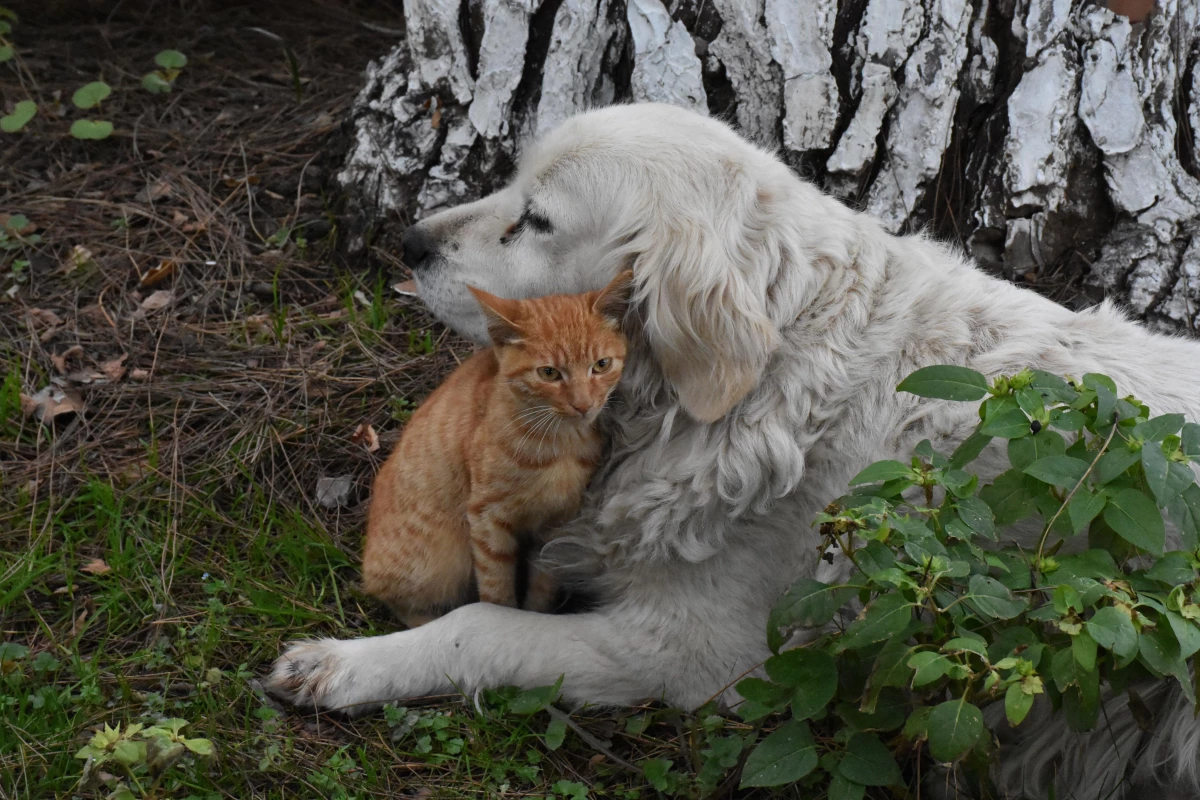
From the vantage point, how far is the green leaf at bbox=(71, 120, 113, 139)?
4789 mm

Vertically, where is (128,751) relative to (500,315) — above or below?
below

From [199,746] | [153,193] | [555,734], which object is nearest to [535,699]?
[555,734]

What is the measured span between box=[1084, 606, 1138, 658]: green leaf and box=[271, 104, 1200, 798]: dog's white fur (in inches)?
27.7

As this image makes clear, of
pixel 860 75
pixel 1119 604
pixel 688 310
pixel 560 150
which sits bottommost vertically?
pixel 1119 604

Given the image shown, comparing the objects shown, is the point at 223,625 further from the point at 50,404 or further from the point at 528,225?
the point at 528,225

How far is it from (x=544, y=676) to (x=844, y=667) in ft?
2.85

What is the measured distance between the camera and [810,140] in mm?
3885

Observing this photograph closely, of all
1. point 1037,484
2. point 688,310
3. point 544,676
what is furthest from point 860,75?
point 544,676

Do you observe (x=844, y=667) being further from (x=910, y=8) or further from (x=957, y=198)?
(x=910, y=8)

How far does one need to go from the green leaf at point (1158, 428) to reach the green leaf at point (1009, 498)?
0.78ft

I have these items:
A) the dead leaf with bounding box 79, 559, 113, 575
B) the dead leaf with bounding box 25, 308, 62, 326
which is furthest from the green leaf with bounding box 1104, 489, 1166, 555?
the dead leaf with bounding box 25, 308, 62, 326

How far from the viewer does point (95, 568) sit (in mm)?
3219

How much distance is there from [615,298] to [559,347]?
0.70 ft

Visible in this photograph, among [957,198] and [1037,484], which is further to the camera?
[957,198]
